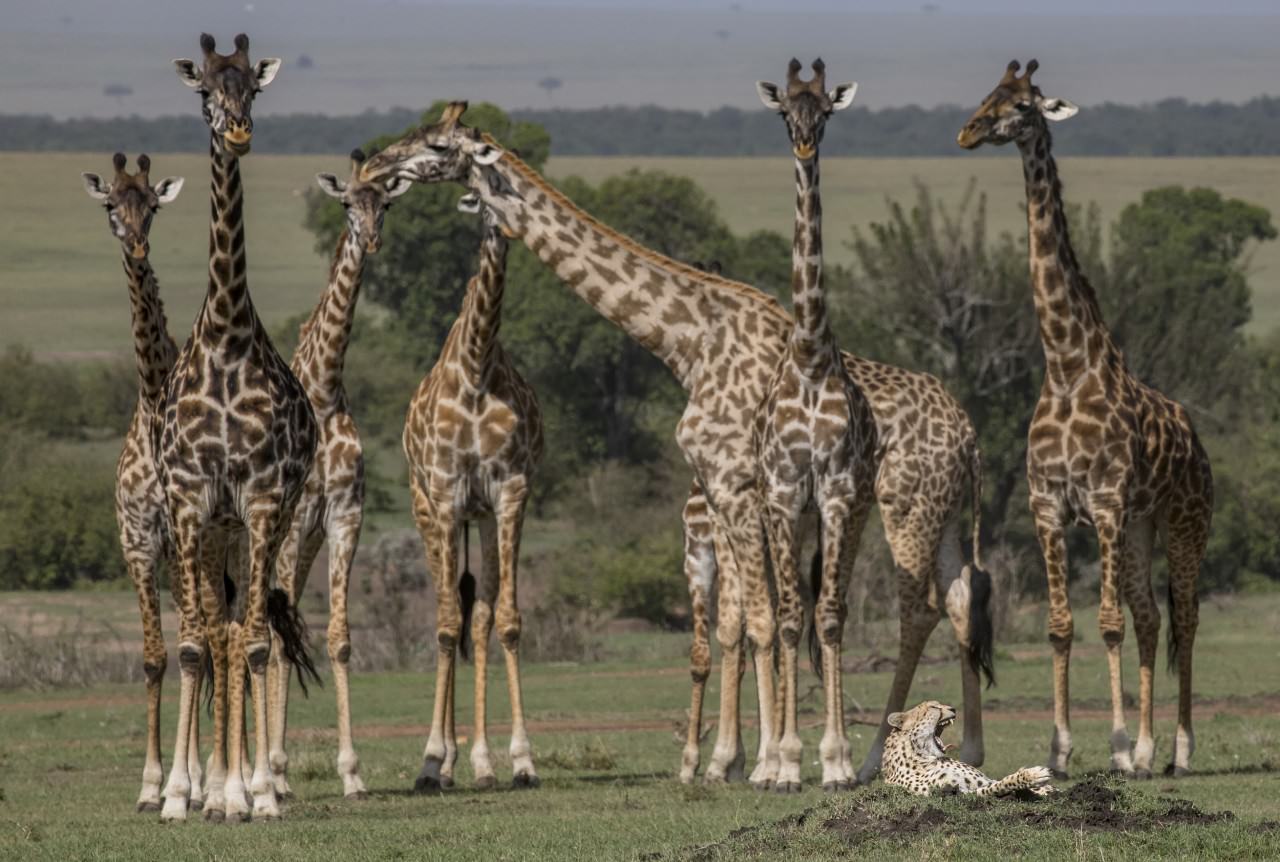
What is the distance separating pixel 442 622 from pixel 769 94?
4.26m

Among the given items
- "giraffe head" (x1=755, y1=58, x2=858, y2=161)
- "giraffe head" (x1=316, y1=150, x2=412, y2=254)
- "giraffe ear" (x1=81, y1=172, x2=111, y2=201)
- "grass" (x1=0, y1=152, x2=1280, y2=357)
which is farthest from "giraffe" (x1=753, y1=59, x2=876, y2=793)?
"grass" (x1=0, y1=152, x2=1280, y2=357)

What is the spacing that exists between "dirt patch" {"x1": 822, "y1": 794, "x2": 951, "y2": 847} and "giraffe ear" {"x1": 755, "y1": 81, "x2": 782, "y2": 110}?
202 inches

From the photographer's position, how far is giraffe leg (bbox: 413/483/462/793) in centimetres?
1538

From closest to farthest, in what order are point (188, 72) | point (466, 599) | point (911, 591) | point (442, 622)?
point (188, 72) < point (911, 591) < point (442, 622) < point (466, 599)

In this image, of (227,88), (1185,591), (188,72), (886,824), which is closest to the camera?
(886,824)

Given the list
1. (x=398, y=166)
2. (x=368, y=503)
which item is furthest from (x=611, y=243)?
(x=368, y=503)

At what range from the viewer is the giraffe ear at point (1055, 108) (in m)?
15.3

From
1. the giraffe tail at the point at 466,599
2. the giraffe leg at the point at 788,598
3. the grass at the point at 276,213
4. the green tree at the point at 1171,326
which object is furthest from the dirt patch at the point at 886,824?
the grass at the point at 276,213

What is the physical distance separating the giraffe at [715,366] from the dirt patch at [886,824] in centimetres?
394

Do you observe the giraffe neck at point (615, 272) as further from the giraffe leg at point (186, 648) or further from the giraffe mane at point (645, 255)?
the giraffe leg at point (186, 648)

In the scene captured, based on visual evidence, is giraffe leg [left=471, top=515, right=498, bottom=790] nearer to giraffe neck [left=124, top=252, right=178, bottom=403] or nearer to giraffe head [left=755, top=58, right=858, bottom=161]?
giraffe neck [left=124, top=252, right=178, bottom=403]

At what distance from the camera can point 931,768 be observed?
37.3 feet

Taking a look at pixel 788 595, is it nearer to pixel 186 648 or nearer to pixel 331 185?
pixel 186 648

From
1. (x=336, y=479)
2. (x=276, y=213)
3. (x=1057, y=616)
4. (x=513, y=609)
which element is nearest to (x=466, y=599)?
(x=513, y=609)
